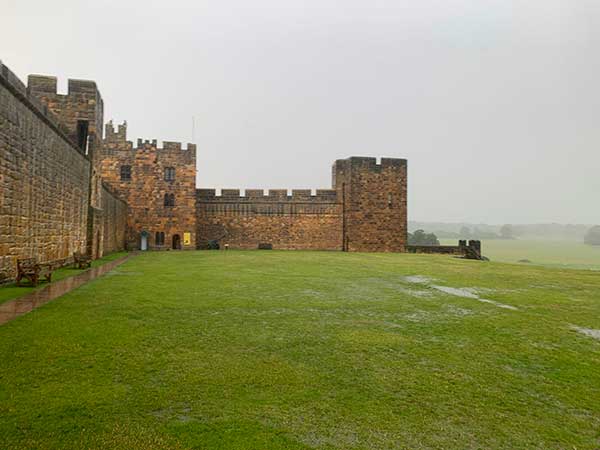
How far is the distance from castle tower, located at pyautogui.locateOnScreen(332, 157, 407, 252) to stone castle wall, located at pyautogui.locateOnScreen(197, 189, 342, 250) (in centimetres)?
114

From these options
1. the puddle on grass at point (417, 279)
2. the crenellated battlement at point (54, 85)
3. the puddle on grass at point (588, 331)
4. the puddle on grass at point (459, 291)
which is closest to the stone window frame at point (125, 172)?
the crenellated battlement at point (54, 85)

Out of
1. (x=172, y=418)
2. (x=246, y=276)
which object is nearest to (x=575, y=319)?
(x=172, y=418)

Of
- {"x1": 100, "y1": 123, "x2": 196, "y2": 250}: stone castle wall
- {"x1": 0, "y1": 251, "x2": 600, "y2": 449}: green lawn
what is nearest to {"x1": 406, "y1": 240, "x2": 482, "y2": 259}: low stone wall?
{"x1": 100, "y1": 123, "x2": 196, "y2": 250}: stone castle wall

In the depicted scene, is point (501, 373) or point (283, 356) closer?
point (501, 373)

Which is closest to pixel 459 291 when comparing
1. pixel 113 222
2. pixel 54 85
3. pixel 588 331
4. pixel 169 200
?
pixel 588 331

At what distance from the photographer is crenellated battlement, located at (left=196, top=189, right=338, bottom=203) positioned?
3152cm

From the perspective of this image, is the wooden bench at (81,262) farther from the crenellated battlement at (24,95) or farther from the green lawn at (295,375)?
the green lawn at (295,375)

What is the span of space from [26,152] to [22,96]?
1306 mm

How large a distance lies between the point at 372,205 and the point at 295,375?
28.8 meters

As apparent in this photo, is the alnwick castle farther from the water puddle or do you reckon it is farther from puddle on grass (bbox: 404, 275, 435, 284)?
puddle on grass (bbox: 404, 275, 435, 284)

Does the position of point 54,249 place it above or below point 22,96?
below

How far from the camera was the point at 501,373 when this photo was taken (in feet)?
13.7

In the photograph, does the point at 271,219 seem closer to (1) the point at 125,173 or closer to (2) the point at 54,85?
(1) the point at 125,173

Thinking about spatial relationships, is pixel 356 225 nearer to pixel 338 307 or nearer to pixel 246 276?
pixel 246 276
